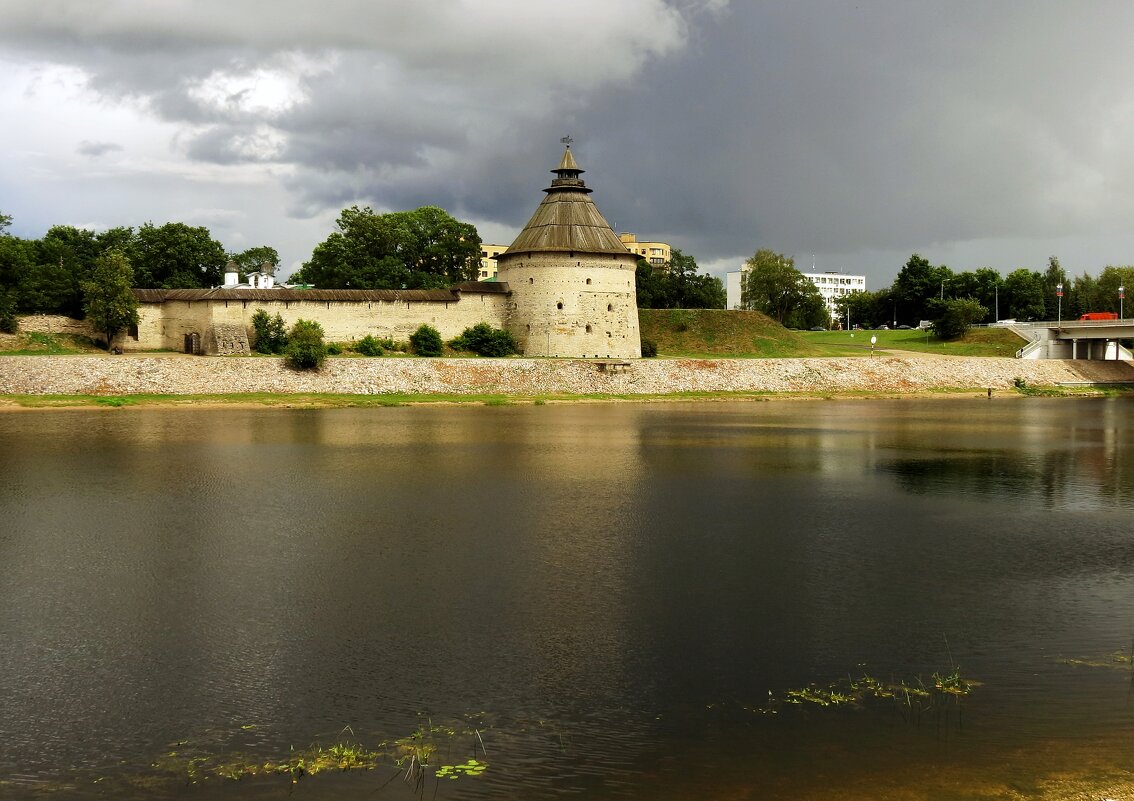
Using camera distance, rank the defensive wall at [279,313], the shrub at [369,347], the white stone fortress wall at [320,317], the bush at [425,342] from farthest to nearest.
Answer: the bush at [425,342], the shrub at [369,347], the white stone fortress wall at [320,317], the defensive wall at [279,313]

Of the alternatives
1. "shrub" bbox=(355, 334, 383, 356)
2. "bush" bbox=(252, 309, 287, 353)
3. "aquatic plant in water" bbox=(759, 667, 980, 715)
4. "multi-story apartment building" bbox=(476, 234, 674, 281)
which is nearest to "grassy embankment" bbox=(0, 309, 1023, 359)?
"shrub" bbox=(355, 334, 383, 356)

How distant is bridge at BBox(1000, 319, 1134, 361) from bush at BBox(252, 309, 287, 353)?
149 feet

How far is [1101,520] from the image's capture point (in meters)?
18.0

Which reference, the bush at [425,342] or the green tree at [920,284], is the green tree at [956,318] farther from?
the bush at [425,342]

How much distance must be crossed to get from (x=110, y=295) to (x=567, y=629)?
144 ft

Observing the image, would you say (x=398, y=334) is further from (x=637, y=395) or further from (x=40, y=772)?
(x=40, y=772)

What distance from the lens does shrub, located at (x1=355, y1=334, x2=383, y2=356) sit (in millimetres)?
50562

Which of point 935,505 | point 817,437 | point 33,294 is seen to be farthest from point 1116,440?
point 33,294

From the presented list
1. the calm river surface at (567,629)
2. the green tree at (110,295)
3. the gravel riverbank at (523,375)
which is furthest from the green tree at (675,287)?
the calm river surface at (567,629)

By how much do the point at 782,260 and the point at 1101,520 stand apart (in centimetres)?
7264

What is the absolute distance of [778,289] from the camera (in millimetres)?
85562

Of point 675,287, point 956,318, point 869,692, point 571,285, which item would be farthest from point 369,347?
point 869,692

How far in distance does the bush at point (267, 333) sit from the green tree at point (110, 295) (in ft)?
19.8

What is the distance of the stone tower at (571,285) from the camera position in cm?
5512
